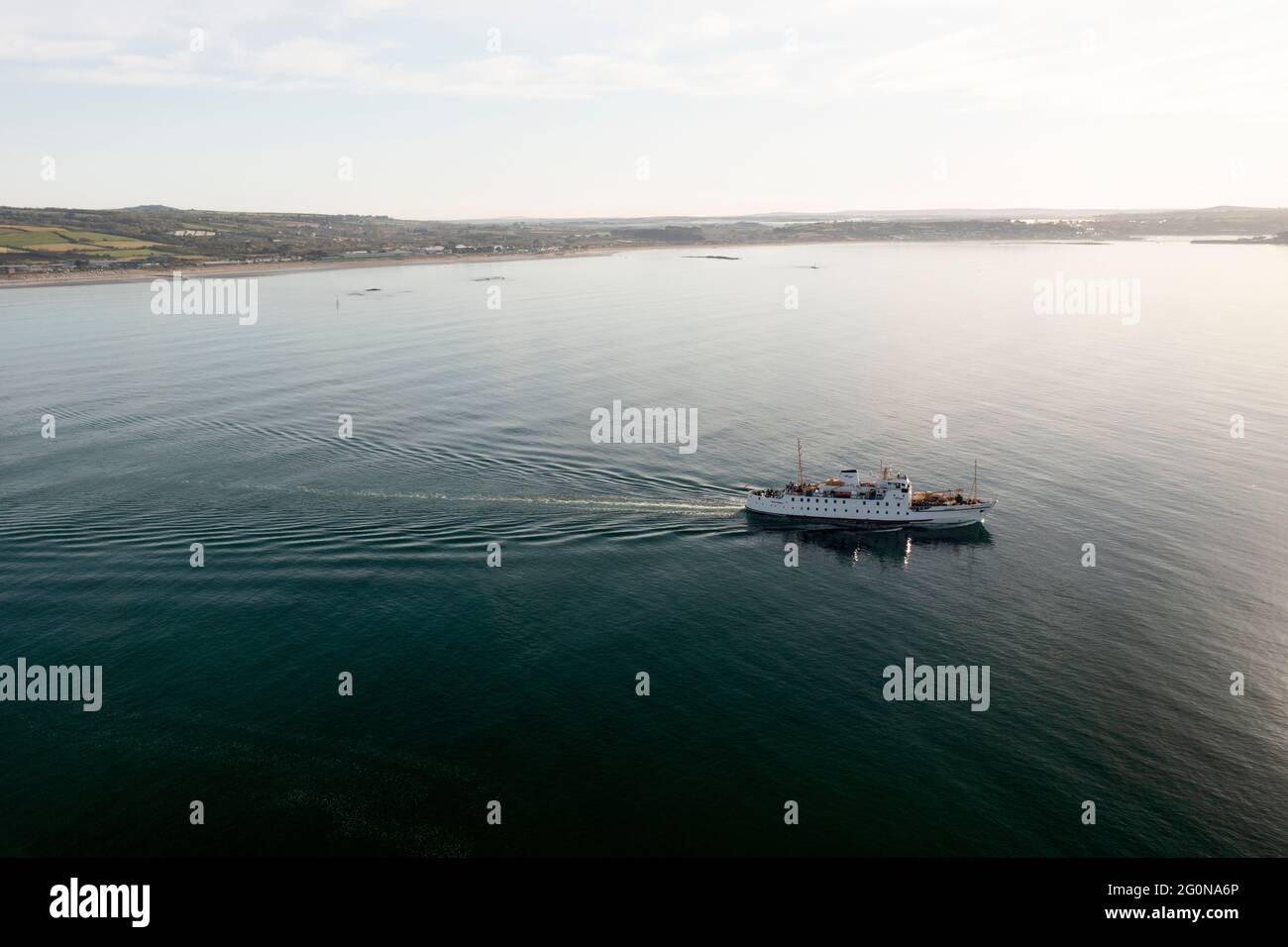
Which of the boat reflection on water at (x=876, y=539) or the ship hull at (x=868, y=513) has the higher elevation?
the ship hull at (x=868, y=513)

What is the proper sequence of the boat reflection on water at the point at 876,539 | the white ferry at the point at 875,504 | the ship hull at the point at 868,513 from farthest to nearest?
the white ferry at the point at 875,504 → the ship hull at the point at 868,513 → the boat reflection on water at the point at 876,539

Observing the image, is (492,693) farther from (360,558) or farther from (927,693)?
(927,693)

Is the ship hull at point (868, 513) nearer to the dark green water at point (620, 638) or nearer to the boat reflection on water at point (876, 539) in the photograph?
the boat reflection on water at point (876, 539)

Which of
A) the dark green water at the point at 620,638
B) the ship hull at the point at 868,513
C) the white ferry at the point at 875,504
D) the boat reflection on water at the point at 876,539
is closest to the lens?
the dark green water at the point at 620,638

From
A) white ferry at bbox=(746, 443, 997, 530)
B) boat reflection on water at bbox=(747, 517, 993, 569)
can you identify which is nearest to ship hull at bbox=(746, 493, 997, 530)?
white ferry at bbox=(746, 443, 997, 530)

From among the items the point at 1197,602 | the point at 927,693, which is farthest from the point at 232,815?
the point at 1197,602

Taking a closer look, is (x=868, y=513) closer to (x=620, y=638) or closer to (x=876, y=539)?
(x=876, y=539)

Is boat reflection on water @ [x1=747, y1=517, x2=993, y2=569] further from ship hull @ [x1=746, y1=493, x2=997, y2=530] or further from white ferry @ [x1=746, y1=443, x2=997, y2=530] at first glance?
white ferry @ [x1=746, y1=443, x2=997, y2=530]

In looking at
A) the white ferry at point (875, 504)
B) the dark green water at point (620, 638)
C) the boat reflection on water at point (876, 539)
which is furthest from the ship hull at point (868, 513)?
the dark green water at point (620, 638)

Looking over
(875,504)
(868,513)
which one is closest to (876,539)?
(868,513)
